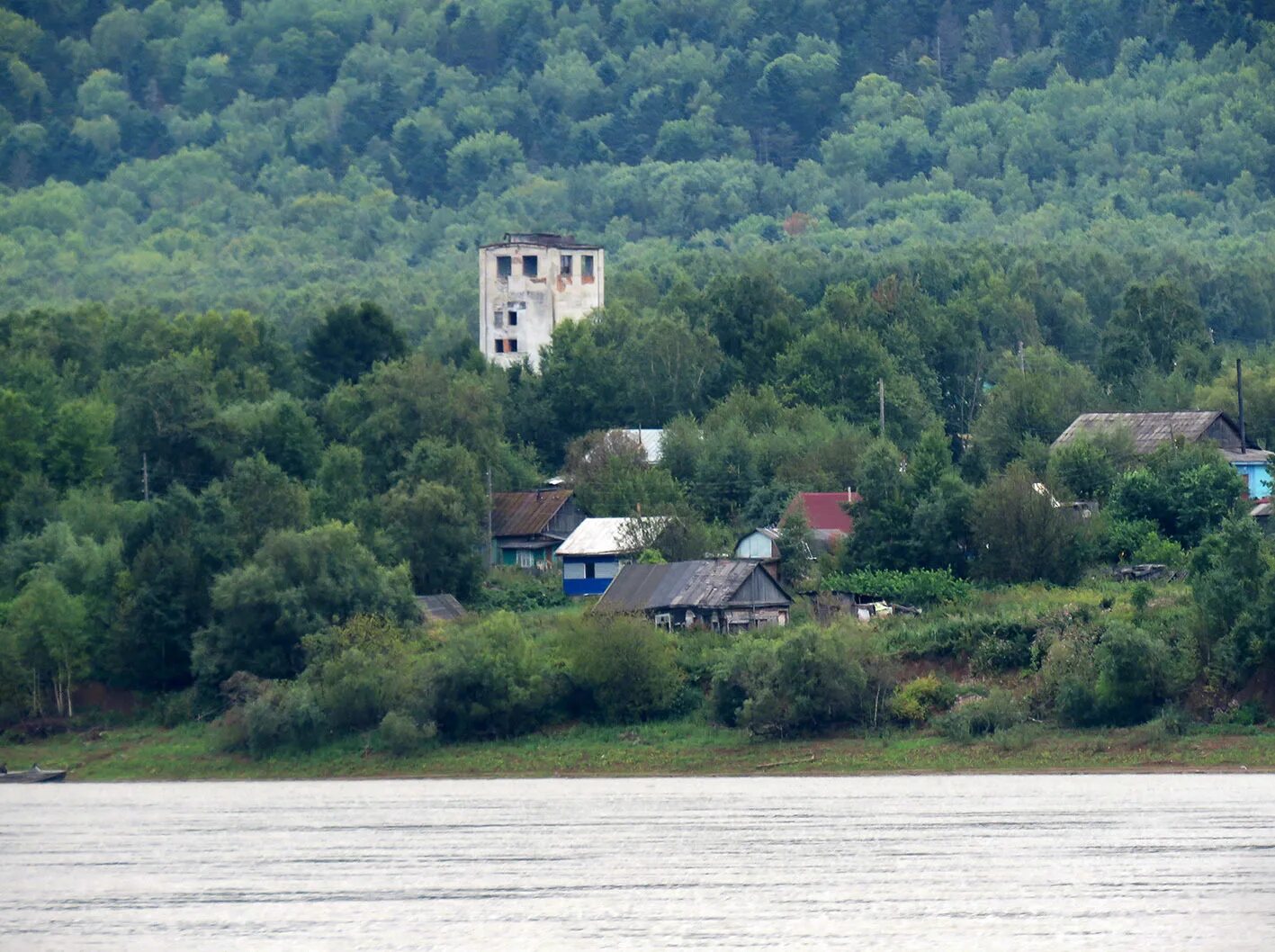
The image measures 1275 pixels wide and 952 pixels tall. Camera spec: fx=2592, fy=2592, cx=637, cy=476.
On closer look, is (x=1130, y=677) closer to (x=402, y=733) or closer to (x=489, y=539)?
(x=402, y=733)

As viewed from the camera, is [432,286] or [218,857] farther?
[432,286]

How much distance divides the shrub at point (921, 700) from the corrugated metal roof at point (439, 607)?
539 inches

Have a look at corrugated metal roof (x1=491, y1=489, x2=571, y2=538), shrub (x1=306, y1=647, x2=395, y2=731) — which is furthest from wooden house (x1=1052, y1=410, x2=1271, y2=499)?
shrub (x1=306, y1=647, x2=395, y2=731)

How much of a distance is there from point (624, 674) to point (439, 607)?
942cm

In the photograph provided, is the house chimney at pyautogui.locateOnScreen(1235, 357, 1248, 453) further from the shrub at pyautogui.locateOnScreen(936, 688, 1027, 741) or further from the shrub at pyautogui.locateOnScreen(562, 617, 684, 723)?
the shrub at pyautogui.locateOnScreen(562, 617, 684, 723)

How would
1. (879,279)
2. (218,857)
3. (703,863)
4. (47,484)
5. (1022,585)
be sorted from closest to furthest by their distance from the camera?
1. (703,863)
2. (218,857)
3. (1022,585)
4. (47,484)
5. (879,279)

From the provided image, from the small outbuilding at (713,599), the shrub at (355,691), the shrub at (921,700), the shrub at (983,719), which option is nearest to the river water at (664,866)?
the shrub at (983,719)

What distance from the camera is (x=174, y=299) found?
136125 mm

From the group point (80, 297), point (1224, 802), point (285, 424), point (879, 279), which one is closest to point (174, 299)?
point (80, 297)

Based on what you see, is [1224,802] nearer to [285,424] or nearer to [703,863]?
[703,863]

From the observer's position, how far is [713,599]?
63.2m

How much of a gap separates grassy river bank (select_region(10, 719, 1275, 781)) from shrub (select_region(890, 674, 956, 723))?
0.46 m

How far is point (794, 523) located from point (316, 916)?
3085 cm

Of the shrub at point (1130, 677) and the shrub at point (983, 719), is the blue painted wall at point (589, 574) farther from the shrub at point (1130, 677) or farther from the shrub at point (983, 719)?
the shrub at point (1130, 677)
